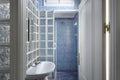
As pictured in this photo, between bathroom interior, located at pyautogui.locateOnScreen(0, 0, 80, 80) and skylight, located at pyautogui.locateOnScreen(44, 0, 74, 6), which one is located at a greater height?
skylight, located at pyautogui.locateOnScreen(44, 0, 74, 6)

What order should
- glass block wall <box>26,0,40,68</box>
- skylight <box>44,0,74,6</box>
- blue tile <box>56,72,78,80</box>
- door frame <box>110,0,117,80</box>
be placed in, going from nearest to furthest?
door frame <box>110,0,117,80</box>, glass block wall <box>26,0,40,68</box>, skylight <box>44,0,74,6</box>, blue tile <box>56,72,78,80</box>

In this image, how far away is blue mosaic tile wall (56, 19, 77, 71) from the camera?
562 centimetres

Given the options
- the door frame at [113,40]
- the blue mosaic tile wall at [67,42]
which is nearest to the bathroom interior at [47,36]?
the blue mosaic tile wall at [67,42]

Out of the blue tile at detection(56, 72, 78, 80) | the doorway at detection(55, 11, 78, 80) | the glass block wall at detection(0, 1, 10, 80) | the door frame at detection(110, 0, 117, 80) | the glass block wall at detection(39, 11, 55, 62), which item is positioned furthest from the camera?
the doorway at detection(55, 11, 78, 80)

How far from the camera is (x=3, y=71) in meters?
1.22

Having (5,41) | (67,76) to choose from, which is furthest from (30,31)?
(67,76)

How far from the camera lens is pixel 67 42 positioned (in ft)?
18.5

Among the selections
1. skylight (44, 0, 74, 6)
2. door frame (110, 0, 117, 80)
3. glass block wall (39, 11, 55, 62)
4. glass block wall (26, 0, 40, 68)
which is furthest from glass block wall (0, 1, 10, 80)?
skylight (44, 0, 74, 6)

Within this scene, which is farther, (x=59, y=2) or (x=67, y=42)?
(x=67, y=42)

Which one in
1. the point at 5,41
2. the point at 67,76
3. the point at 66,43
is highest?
the point at 5,41

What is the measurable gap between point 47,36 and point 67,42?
194cm

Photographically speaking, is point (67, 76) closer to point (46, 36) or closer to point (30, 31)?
point (46, 36)

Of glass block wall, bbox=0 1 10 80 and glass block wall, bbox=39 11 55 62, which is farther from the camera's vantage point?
glass block wall, bbox=39 11 55 62

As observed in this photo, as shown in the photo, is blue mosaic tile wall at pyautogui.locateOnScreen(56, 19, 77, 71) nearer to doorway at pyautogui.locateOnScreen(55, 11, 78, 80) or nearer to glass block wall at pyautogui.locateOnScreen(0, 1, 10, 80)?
doorway at pyautogui.locateOnScreen(55, 11, 78, 80)
